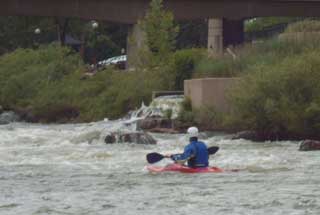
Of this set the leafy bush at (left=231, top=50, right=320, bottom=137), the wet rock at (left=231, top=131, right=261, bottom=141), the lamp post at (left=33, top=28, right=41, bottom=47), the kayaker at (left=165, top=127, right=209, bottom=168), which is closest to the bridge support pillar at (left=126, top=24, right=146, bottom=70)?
the lamp post at (left=33, top=28, right=41, bottom=47)

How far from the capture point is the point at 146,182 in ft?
71.8

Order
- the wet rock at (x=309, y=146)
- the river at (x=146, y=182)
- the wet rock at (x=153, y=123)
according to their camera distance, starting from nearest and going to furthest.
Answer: the river at (x=146, y=182) < the wet rock at (x=309, y=146) < the wet rock at (x=153, y=123)

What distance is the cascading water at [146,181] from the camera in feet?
59.5

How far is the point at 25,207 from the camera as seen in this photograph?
18375 millimetres

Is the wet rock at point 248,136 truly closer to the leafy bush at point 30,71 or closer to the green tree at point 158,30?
the green tree at point 158,30

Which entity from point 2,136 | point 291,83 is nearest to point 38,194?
point 291,83

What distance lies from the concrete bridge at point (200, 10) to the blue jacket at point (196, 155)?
32.1m

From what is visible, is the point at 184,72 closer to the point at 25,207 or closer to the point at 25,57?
the point at 25,57

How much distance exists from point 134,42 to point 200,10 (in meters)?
4.38

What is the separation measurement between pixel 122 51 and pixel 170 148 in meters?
56.5

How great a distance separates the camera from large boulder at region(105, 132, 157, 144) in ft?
106

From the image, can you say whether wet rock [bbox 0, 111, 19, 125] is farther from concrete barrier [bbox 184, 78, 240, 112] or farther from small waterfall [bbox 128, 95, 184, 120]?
concrete barrier [bbox 184, 78, 240, 112]

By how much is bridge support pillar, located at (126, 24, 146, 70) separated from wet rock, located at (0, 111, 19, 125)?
6572mm

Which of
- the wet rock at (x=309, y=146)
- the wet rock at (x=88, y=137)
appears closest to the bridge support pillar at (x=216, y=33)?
the wet rock at (x=88, y=137)
